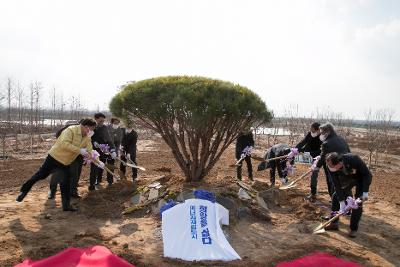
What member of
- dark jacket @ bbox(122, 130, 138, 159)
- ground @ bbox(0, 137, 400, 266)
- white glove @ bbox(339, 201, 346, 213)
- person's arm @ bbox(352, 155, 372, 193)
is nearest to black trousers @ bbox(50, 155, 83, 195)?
ground @ bbox(0, 137, 400, 266)

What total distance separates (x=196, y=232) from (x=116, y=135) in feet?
14.1

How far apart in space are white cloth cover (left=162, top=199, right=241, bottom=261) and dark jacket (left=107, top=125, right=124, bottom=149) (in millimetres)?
3685

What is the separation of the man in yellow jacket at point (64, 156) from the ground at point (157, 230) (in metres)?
0.37

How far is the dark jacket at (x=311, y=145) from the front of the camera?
7.41m

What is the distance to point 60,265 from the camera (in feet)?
13.4

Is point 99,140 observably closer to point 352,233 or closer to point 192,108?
point 192,108

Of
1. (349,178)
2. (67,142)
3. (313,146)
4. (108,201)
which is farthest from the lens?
(313,146)

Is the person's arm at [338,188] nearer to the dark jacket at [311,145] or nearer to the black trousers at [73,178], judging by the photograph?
the dark jacket at [311,145]

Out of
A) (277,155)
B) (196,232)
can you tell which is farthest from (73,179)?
(277,155)

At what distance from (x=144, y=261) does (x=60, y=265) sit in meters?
0.90

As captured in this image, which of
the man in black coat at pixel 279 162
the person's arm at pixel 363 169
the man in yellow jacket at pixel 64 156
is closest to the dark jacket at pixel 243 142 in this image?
the man in black coat at pixel 279 162

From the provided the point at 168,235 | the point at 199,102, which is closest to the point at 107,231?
the point at 168,235

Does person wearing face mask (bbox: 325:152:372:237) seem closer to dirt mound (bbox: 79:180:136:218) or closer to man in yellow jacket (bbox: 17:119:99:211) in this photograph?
dirt mound (bbox: 79:180:136:218)

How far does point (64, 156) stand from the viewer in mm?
6160
